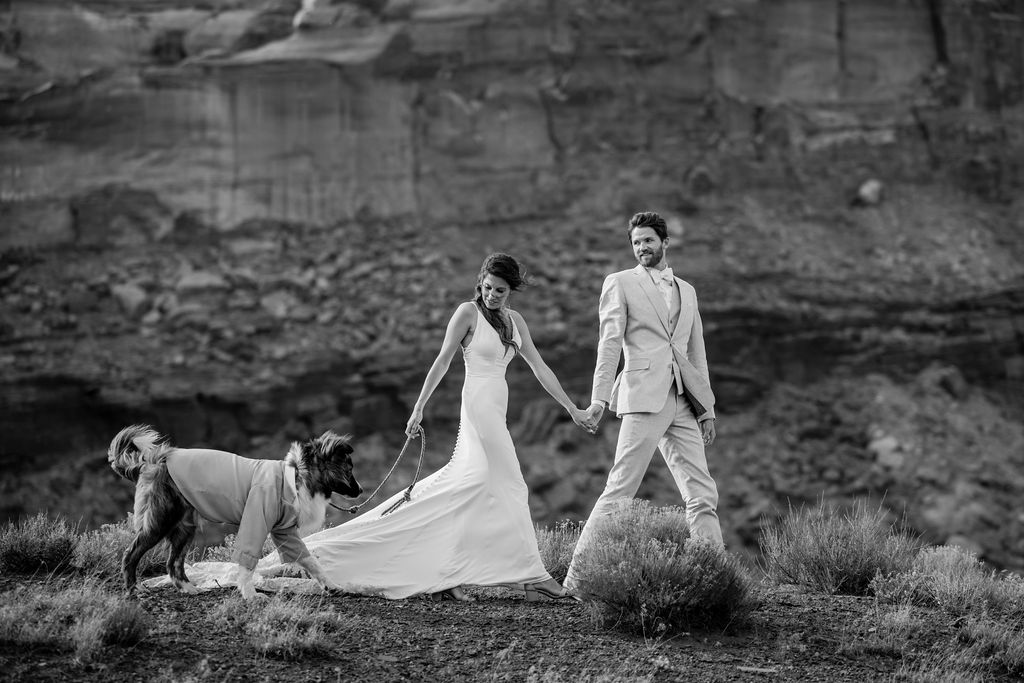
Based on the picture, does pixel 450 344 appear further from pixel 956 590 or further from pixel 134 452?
pixel 956 590

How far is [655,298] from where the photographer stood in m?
8.20

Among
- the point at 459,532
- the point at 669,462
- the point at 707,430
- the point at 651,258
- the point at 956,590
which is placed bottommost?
the point at 956,590

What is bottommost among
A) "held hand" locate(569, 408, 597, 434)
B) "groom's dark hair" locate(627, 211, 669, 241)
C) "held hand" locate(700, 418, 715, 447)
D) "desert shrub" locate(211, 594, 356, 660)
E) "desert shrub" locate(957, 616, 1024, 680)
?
"desert shrub" locate(957, 616, 1024, 680)

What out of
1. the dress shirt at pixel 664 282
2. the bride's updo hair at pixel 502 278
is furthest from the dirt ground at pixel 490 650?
the dress shirt at pixel 664 282

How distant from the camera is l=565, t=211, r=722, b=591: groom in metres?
7.96

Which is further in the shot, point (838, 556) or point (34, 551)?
point (838, 556)

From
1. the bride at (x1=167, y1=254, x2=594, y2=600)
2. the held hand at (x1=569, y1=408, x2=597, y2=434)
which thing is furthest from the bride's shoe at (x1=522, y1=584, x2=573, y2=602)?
the held hand at (x1=569, y1=408, x2=597, y2=434)

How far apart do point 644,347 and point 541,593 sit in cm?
178

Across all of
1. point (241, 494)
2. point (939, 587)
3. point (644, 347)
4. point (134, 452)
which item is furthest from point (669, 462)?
point (134, 452)

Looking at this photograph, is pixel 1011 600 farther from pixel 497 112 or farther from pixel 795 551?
pixel 497 112

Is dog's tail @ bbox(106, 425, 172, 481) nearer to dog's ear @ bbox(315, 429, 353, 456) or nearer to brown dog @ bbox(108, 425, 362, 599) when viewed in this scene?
brown dog @ bbox(108, 425, 362, 599)

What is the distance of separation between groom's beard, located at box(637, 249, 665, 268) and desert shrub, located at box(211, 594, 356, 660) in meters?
3.13

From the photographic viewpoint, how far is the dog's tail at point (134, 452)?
7207 mm

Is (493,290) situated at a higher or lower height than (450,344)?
higher
